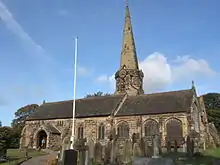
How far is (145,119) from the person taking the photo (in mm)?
38969

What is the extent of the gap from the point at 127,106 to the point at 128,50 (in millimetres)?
13225

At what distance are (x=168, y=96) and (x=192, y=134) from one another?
9.56 meters

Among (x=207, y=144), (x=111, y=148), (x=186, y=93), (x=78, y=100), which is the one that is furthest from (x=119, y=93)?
(x=111, y=148)

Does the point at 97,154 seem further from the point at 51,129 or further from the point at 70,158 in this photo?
the point at 51,129

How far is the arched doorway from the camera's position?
4424cm

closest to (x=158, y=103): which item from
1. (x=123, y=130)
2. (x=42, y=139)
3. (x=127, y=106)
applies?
(x=127, y=106)

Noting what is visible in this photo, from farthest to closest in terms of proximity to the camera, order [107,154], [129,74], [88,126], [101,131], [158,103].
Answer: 1. [129,74]
2. [88,126]
3. [101,131]
4. [158,103]
5. [107,154]

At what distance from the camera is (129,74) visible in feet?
160

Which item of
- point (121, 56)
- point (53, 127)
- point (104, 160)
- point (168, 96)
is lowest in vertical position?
point (104, 160)

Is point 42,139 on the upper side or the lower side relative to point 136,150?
upper

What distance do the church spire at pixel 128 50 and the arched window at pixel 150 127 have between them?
550 inches

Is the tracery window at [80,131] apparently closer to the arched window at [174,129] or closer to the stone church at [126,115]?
the stone church at [126,115]

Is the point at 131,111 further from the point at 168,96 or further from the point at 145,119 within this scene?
the point at 168,96

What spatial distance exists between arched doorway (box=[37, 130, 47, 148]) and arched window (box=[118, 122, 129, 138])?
490 inches
